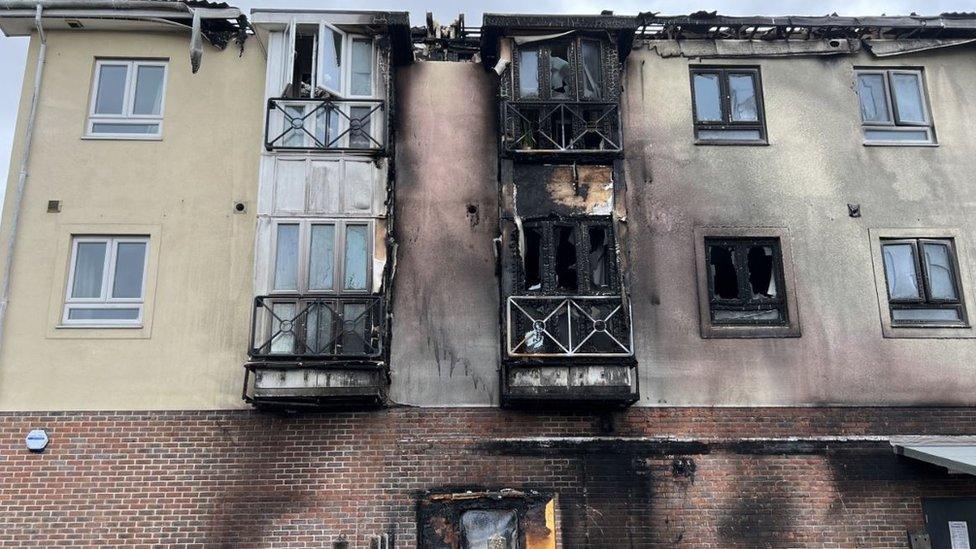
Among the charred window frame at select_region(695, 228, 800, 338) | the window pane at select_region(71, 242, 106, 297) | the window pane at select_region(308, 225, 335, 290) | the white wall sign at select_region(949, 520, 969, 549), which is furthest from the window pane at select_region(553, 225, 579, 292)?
the window pane at select_region(71, 242, 106, 297)

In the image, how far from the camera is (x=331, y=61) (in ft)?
38.4

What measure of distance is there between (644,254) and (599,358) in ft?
6.45

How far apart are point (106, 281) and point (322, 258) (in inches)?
123

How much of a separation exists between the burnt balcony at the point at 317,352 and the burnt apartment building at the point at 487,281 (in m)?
0.05

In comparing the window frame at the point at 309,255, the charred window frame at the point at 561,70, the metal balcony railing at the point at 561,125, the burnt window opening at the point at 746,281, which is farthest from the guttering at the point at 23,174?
the burnt window opening at the point at 746,281

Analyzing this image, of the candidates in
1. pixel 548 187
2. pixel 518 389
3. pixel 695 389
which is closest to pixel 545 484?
pixel 518 389

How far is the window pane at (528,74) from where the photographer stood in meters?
11.9

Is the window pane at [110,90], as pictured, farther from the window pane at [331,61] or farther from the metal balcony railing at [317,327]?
the metal balcony railing at [317,327]

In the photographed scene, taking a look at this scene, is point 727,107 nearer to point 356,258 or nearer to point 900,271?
point 900,271

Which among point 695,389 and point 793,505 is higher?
point 695,389

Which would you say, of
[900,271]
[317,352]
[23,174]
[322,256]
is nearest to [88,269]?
[23,174]

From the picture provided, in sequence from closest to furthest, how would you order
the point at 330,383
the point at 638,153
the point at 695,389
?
the point at 330,383, the point at 695,389, the point at 638,153

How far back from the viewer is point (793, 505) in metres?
10.6

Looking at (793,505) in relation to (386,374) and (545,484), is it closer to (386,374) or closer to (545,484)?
(545,484)
